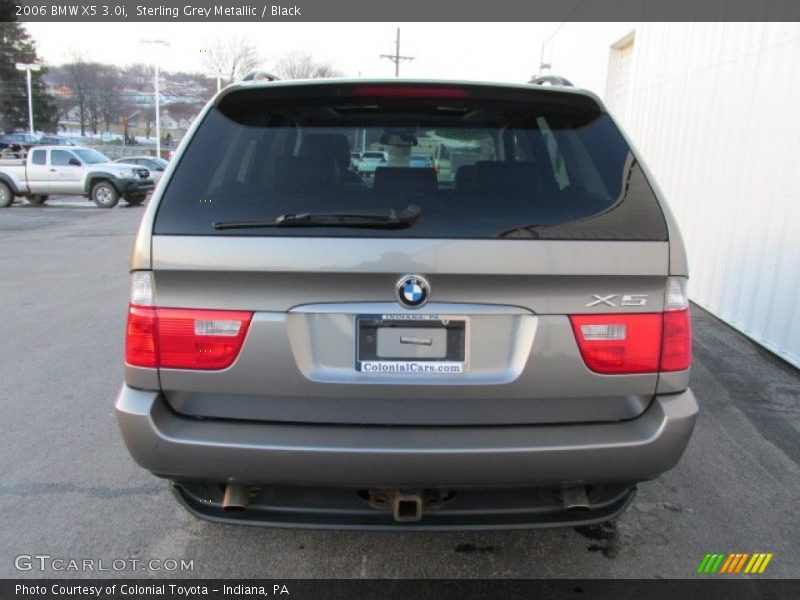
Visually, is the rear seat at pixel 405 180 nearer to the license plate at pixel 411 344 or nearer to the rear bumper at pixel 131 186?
the license plate at pixel 411 344

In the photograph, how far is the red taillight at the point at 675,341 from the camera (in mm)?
2205

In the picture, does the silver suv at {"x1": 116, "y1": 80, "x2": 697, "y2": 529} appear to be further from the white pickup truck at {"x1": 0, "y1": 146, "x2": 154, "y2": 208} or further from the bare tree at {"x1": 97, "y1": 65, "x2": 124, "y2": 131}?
the bare tree at {"x1": 97, "y1": 65, "x2": 124, "y2": 131}

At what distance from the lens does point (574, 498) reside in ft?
7.43

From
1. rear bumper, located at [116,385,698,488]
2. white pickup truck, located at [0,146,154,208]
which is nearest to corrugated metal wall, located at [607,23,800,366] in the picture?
rear bumper, located at [116,385,698,488]

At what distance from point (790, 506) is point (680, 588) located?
3.48ft

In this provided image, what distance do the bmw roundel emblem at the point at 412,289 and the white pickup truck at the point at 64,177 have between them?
20.9 metres

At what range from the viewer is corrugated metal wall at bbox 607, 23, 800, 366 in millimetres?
5320

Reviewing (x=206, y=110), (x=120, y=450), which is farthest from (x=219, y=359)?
(x=120, y=450)

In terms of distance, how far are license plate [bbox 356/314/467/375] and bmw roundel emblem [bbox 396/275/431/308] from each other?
0.18 ft

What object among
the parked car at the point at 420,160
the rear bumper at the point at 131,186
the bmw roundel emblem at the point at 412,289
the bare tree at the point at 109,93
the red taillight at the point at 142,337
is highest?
the bare tree at the point at 109,93

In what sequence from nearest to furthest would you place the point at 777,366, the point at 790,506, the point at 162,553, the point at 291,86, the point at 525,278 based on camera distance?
the point at 525,278, the point at 291,86, the point at 162,553, the point at 790,506, the point at 777,366

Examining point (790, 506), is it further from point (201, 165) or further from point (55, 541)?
point (55, 541)

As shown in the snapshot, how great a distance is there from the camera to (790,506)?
10.6 ft

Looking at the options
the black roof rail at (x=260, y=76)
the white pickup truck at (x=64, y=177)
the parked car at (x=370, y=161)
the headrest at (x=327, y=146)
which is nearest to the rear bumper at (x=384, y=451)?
the headrest at (x=327, y=146)
